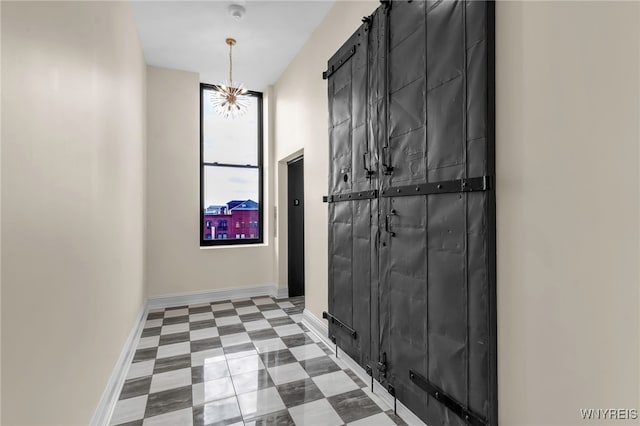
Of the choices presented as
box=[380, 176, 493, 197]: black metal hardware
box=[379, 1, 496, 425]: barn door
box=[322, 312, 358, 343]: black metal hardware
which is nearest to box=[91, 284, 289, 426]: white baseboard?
box=[322, 312, 358, 343]: black metal hardware

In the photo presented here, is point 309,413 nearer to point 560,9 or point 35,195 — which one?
point 35,195

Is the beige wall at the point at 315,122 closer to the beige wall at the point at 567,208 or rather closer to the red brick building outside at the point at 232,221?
the red brick building outside at the point at 232,221

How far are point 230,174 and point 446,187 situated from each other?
4.12m

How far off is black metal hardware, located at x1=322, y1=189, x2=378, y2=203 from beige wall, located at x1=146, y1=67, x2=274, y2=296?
8.38 feet

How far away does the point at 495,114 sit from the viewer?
145 centimetres

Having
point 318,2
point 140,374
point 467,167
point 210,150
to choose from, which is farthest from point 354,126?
point 210,150

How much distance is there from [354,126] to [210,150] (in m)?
3.20

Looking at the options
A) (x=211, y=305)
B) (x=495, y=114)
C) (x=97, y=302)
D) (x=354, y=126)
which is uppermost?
(x=354, y=126)

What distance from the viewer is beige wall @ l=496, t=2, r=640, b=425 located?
3.40 ft

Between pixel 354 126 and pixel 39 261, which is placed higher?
pixel 354 126

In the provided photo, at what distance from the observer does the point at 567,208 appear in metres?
1.19

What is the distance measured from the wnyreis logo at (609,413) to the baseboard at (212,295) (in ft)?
13.5

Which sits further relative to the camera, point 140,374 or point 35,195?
point 140,374

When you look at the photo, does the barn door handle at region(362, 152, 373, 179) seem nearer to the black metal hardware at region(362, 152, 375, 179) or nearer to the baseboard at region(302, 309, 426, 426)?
the black metal hardware at region(362, 152, 375, 179)
